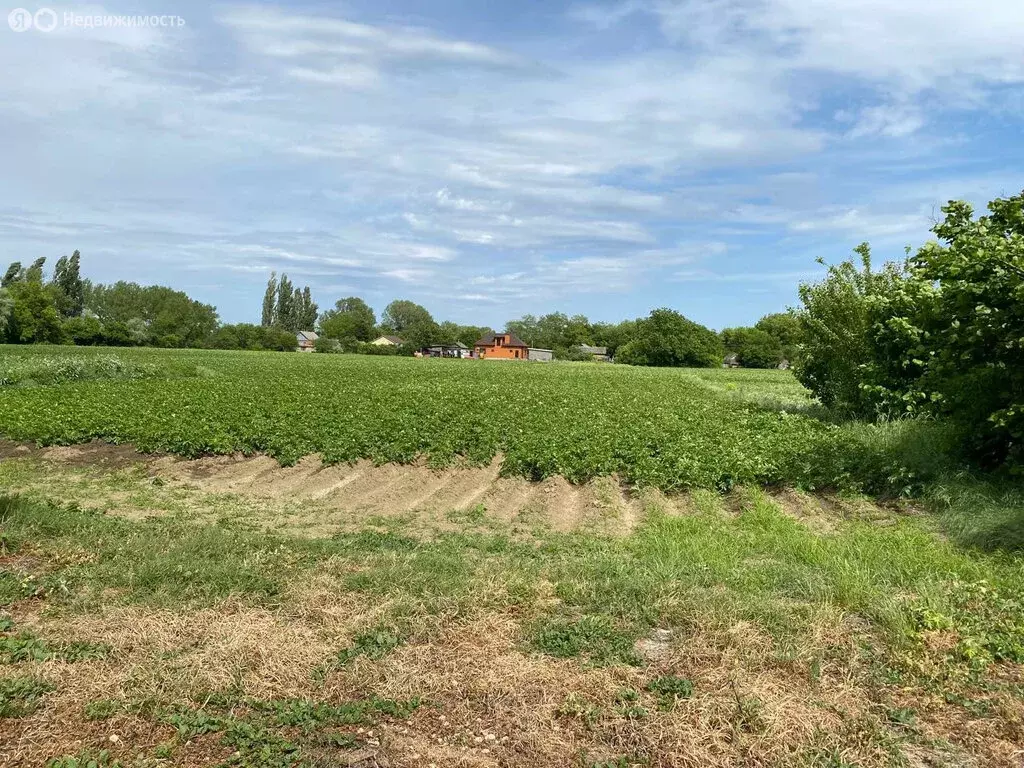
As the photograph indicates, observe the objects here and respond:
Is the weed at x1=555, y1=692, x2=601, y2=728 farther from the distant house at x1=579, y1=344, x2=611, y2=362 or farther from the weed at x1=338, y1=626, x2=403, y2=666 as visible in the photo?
the distant house at x1=579, y1=344, x2=611, y2=362

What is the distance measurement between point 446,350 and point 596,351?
29.3 metres

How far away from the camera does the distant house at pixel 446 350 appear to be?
120062 mm

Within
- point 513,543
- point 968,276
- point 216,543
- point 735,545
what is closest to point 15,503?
point 216,543

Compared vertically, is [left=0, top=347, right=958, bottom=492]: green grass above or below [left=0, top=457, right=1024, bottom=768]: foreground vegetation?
above

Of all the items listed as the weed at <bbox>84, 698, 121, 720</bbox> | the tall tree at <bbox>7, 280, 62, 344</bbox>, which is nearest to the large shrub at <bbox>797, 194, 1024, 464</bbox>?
the weed at <bbox>84, 698, 121, 720</bbox>

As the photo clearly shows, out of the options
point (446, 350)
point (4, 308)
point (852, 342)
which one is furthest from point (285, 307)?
point (852, 342)

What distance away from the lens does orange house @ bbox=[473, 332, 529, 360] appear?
400 feet

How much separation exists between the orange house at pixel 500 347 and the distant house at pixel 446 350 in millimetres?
2686

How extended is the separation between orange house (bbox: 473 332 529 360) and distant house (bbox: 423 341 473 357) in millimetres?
2686

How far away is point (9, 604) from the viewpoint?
17.1ft

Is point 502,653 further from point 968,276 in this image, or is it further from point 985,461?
point 985,461

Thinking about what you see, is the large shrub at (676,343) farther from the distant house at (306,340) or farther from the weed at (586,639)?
the weed at (586,639)

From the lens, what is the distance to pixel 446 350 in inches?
4806

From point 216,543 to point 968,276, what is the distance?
867cm
